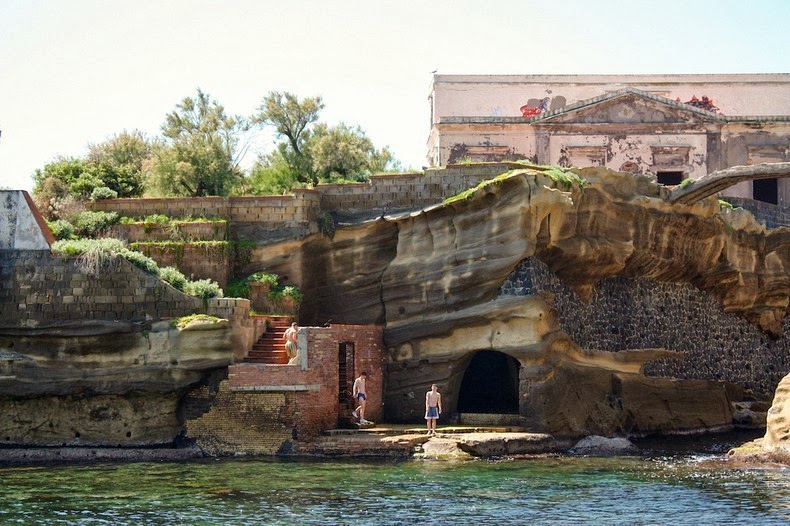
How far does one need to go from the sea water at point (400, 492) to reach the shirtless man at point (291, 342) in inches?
124

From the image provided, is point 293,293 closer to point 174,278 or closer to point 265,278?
point 265,278

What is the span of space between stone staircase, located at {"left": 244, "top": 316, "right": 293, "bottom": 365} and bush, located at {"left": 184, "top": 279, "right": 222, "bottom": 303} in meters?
1.67

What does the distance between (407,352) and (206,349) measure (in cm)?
583

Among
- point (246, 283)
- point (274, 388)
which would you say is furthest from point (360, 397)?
point (246, 283)

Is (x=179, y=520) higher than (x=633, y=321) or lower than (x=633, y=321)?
lower

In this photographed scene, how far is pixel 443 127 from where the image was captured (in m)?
48.6

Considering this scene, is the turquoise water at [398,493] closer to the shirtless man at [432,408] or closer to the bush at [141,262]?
the shirtless man at [432,408]

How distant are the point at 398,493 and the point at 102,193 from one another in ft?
56.6

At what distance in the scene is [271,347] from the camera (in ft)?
115

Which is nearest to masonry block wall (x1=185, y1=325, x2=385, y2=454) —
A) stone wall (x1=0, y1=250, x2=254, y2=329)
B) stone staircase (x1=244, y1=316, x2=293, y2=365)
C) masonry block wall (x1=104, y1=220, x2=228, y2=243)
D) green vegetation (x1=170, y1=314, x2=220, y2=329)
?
stone staircase (x1=244, y1=316, x2=293, y2=365)

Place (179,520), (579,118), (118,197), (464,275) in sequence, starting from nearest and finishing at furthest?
(179,520)
(464,275)
(118,197)
(579,118)

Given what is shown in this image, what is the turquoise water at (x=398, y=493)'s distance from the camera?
24.1m

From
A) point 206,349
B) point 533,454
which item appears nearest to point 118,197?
point 206,349

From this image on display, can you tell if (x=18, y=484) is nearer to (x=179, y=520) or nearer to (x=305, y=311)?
(x=179, y=520)
